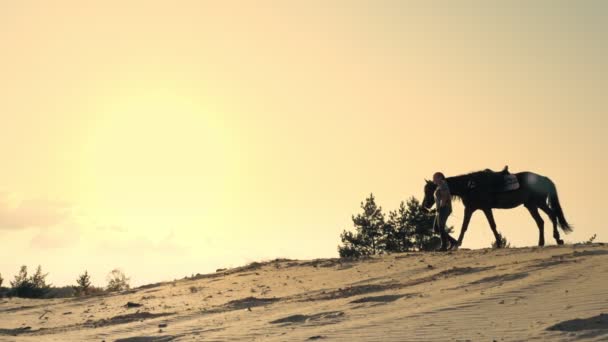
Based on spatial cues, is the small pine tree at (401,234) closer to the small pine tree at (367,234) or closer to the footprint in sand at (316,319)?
the small pine tree at (367,234)

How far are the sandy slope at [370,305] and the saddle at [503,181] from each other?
2140mm

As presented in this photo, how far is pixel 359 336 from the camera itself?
12016 millimetres

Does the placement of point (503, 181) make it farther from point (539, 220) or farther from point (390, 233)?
point (390, 233)

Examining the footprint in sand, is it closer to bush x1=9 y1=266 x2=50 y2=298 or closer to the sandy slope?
the sandy slope

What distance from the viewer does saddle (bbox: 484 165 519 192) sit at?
2214 cm

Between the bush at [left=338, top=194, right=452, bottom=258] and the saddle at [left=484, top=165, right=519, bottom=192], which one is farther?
the bush at [left=338, top=194, right=452, bottom=258]

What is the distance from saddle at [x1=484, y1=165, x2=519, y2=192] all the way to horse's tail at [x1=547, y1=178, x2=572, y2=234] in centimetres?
130

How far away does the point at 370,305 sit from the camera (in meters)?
14.7

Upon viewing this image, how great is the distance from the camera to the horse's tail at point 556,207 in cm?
2275

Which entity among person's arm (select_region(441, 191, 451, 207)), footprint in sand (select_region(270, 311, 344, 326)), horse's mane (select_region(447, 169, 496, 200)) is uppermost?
horse's mane (select_region(447, 169, 496, 200))

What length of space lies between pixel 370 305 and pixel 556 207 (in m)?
9.97

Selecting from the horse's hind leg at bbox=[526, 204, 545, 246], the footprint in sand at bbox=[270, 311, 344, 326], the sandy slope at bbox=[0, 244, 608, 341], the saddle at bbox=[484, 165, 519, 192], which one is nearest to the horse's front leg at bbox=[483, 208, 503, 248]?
the saddle at bbox=[484, 165, 519, 192]

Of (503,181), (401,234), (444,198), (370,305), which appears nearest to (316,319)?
(370,305)

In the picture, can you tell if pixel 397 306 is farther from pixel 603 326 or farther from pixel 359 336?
pixel 603 326
